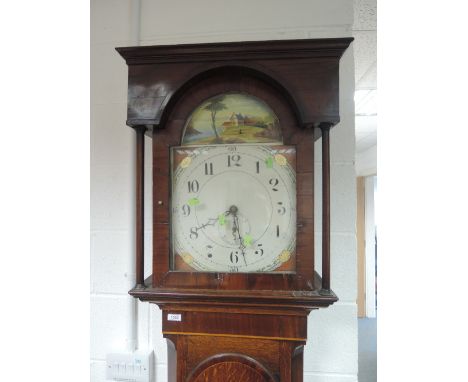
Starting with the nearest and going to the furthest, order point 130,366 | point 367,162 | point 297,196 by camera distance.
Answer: point 297,196, point 130,366, point 367,162

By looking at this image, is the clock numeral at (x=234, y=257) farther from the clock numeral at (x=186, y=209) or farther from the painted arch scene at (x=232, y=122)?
the painted arch scene at (x=232, y=122)

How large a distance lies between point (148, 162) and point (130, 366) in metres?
0.69

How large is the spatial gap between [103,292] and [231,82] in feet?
2.73

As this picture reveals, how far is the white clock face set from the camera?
2.08 feet

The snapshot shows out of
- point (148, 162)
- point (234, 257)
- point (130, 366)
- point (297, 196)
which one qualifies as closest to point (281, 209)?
point (297, 196)

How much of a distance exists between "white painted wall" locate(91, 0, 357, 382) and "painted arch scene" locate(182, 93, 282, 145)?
0.31 m

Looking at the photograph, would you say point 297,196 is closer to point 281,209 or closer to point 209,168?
point 281,209

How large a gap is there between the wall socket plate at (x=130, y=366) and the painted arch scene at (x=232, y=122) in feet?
2.44

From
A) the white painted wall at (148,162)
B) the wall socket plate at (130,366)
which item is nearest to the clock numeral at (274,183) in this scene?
the white painted wall at (148,162)

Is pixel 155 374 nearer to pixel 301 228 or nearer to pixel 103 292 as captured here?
pixel 103 292

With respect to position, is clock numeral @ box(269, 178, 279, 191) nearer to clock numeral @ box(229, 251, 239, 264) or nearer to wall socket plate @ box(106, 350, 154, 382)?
clock numeral @ box(229, 251, 239, 264)

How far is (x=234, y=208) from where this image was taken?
0.65m
